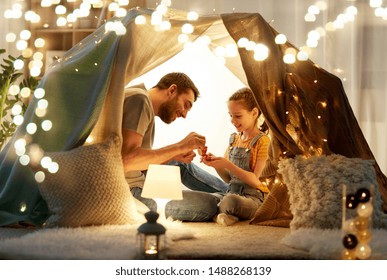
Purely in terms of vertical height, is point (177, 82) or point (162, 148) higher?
point (177, 82)

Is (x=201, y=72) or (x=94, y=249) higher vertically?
(x=201, y=72)

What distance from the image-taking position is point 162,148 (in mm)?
3064

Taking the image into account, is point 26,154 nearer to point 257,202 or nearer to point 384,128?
point 257,202

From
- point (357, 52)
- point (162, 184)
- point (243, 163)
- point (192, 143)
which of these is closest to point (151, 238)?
point (162, 184)

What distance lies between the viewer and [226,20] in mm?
3002

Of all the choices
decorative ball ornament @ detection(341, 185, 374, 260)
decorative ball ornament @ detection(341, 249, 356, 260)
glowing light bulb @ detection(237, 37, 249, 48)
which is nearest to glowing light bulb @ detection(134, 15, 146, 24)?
glowing light bulb @ detection(237, 37, 249, 48)

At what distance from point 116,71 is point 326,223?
1.14 m

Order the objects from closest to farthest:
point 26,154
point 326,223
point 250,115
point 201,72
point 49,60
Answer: point 326,223 → point 26,154 → point 250,115 → point 201,72 → point 49,60

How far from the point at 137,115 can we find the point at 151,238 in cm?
82

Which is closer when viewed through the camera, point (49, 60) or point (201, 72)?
point (201, 72)

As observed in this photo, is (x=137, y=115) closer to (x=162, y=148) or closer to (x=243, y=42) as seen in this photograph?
(x=162, y=148)

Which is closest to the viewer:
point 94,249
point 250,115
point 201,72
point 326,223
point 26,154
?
point 94,249

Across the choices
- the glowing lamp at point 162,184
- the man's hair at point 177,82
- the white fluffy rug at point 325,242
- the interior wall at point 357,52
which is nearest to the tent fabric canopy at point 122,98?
the man's hair at point 177,82

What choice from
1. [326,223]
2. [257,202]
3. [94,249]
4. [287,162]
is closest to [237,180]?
[257,202]
